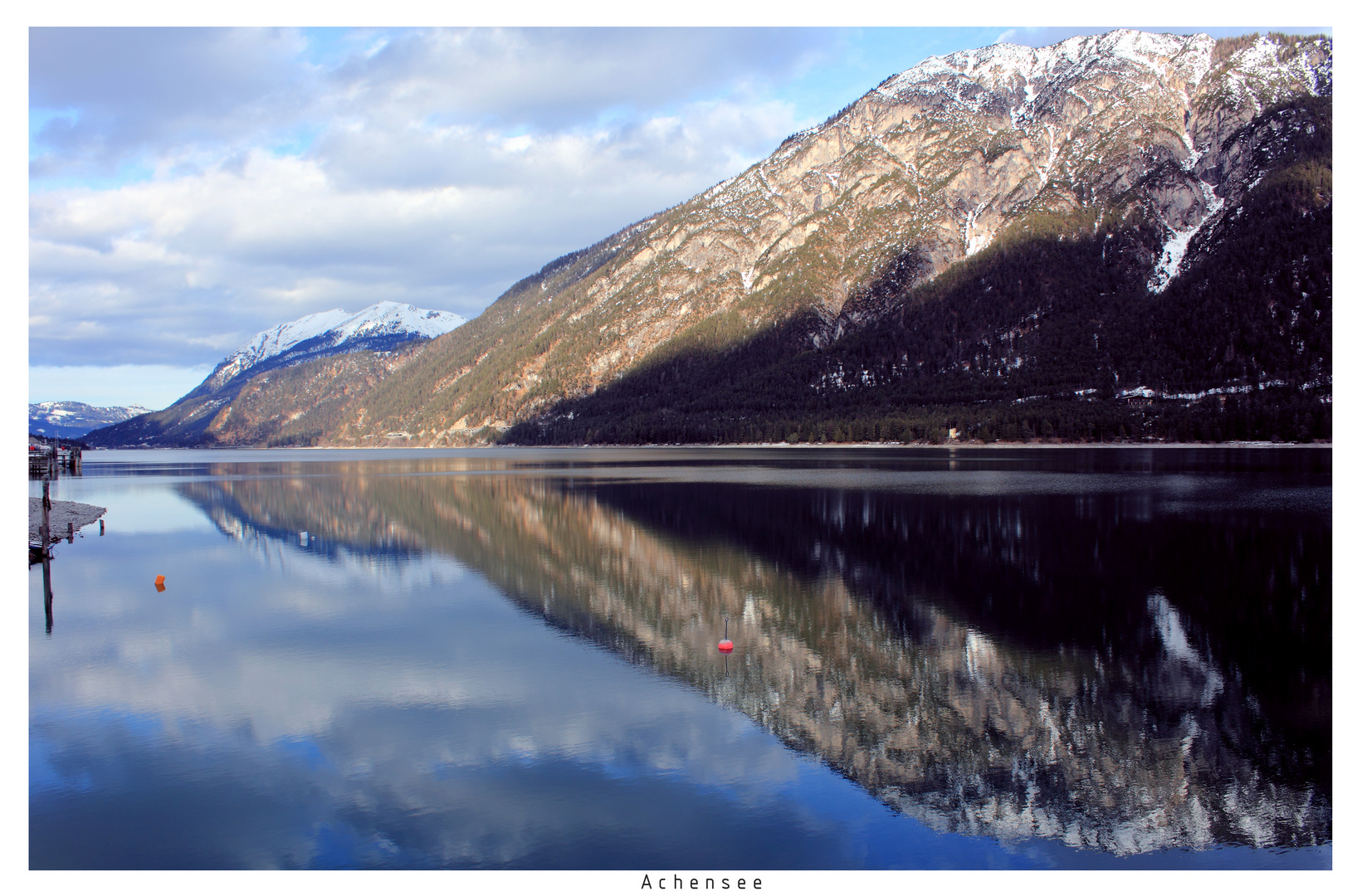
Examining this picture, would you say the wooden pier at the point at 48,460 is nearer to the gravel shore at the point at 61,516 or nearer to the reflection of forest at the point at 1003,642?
the gravel shore at the point at 61,516

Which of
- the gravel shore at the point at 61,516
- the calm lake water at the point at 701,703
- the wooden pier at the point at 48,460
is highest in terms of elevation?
the wooden pier at the point at 48,460

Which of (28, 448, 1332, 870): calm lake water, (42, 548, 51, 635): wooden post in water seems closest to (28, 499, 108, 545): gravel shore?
(42, 548, 51, 635): wooden post in water

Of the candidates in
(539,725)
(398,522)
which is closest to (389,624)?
(539,725)

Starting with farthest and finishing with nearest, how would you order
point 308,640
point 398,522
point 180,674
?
1. point 398,522
2. point 308,640
3. point 180,674

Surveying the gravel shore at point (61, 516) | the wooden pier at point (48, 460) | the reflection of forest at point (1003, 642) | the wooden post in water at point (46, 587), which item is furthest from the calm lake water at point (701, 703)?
the wooden pier at point (48, 460)

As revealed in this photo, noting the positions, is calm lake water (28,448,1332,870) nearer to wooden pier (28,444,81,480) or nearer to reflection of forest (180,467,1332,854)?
reflection of forest (180,467,1332,854)

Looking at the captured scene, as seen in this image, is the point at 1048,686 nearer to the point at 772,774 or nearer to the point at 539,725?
the point at 772,774
